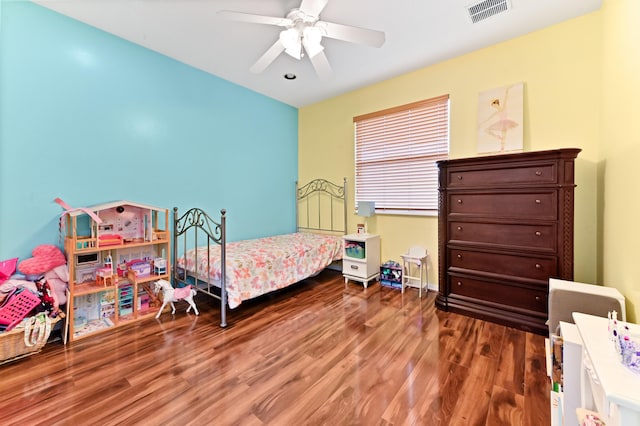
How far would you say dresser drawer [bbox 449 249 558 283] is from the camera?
7.39ft

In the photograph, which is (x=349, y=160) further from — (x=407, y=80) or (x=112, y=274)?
(x=112, y=274)

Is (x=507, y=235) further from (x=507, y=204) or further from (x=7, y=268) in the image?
(x=7, y=268)

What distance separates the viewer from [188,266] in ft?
9.78

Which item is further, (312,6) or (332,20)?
(332,20)

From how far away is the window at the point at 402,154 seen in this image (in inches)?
130

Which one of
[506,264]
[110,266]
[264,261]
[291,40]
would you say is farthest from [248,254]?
[506,264]

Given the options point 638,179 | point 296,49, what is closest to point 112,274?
point 296,49

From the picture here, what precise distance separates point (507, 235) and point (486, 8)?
6.52 feet

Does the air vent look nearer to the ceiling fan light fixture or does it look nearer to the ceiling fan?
the ceiling fan

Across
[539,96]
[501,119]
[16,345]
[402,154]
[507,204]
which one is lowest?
[16,345]

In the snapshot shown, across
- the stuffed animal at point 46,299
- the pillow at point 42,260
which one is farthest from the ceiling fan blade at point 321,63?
the stuffed animal at point 46,299

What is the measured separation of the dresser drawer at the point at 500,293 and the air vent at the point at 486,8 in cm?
243

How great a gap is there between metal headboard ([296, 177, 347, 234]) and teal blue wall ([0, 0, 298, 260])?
98 centimetres

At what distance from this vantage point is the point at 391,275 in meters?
3.48
